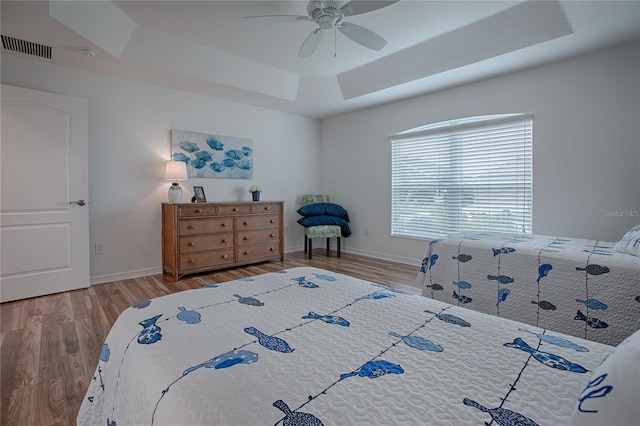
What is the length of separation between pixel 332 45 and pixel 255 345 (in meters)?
3.26

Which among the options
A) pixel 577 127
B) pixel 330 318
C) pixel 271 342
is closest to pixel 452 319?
pixel 330 318

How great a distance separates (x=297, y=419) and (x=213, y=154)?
4205 mm

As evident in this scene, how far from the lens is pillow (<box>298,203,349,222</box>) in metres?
4.92

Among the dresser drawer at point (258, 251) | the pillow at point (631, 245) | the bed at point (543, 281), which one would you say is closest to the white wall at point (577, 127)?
the bed at point (543, 281)

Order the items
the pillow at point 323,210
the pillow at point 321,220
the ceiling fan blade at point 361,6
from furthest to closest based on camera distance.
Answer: the pillow at point 323,210
the pillow at point 321,220
the ceiling fan blade at point 361,6

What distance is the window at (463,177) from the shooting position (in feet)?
11.6

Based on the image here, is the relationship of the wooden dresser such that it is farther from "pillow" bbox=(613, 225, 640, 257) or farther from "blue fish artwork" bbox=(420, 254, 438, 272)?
"pillow" bbox=(613, 225, 640, 257)

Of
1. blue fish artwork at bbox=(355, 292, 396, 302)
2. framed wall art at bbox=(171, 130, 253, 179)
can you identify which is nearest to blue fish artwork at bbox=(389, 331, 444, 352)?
blue fish artwork at bbox=(355, 292, 396, 302)

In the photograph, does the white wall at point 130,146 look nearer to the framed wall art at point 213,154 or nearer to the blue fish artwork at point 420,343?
the framed wall art at point 213,154

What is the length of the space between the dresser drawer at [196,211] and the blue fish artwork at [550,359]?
350 centimetres

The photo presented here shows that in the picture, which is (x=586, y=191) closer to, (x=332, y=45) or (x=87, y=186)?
(x=332, y=45)

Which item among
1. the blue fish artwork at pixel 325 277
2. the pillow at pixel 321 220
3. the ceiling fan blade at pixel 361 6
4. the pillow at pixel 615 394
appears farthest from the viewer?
the pillow at pixel 321 220

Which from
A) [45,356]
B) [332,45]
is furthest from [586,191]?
[45,356]

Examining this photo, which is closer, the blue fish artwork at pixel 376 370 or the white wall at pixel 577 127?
the blue fish artwork at pixel 376 370
